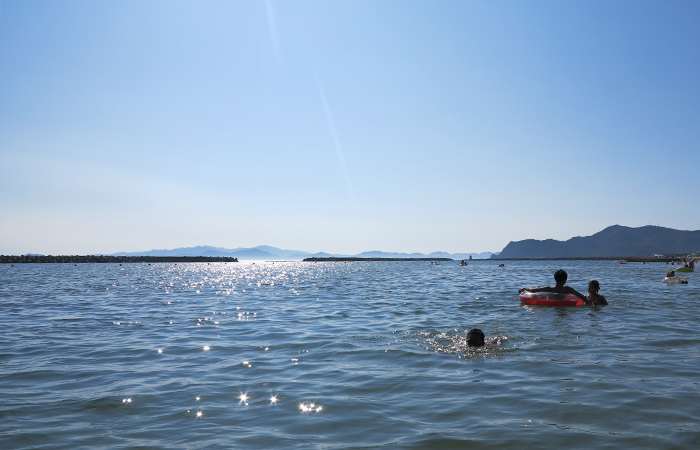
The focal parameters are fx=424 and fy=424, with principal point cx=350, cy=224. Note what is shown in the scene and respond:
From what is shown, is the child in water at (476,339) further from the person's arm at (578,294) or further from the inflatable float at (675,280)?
the inflatable float at (675,280)

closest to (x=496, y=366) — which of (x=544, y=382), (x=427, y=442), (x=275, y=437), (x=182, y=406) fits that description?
(x=544, y=382)

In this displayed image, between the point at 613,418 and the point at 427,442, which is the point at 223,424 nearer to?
the point at 427,442

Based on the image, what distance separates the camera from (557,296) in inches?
675

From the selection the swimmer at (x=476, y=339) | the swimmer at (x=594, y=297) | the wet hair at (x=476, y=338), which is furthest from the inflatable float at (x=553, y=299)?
the wet hair at (x=476, y=338)

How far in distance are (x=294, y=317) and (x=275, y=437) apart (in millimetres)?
11028

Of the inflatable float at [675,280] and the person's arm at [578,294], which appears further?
the inflatable float at [675,280]

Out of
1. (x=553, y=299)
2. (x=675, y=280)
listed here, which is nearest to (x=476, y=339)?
(x=553, y=299)

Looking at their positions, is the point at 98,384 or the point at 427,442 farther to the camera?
the point at 98,384

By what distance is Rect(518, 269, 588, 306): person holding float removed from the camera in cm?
1703

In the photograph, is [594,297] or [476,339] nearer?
[476,339]

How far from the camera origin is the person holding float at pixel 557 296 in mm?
17031

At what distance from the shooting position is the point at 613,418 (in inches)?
219

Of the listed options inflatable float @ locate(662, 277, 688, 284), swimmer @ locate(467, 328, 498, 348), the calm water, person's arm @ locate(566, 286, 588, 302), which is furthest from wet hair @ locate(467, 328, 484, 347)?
inflatable float @ locate(662, 277, 688, 284)

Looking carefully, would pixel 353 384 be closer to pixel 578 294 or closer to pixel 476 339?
pixel 476 339
